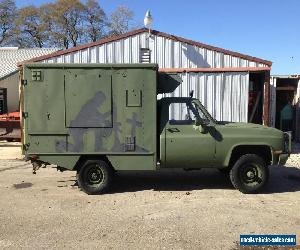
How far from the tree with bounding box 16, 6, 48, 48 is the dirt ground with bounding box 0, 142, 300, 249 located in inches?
Answer: 1963

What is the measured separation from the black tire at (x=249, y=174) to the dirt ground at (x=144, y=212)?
234 millimetres

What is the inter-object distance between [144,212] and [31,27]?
180 ft

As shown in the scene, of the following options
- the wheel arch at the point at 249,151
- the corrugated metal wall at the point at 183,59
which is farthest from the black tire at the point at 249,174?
the corrugated metal wall at the point at 183,59

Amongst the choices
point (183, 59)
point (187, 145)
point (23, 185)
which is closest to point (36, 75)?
point (23, 185)

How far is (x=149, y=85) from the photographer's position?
314 inches

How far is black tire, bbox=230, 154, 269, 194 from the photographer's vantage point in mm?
8227


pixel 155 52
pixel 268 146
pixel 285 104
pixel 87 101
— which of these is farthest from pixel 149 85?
pixel 285 104

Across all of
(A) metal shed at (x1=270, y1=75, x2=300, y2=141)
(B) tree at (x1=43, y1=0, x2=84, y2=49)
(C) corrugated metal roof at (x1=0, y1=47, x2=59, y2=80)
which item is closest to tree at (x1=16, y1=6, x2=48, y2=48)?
(B) tree at (x1=43, y1=0, x2=84, y2=49)

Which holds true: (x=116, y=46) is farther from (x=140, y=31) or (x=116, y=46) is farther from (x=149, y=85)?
(x=149, y=85)

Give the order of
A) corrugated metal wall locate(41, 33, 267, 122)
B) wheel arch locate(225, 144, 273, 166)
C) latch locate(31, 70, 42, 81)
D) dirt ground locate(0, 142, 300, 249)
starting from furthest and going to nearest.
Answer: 1. corrugated metal wall locate(41, 33, 267, 122)
2. wheel arch locate(225, 144, 273, 166)
3. latch locate(31, 70, 42, 81)
4. dirt ground locate(0, 142, 300, 249)

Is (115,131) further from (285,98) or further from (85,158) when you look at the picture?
(285,98)

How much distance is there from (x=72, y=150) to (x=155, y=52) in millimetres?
6853

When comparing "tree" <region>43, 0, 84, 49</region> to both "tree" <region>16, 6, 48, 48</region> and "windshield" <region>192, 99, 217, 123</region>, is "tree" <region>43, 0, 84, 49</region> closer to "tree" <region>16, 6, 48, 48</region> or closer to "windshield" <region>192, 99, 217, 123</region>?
"tree" <region>16, 6, 48, 48</region>

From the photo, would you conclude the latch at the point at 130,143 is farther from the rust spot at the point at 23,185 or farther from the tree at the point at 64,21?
the tree at the point at 64,21
